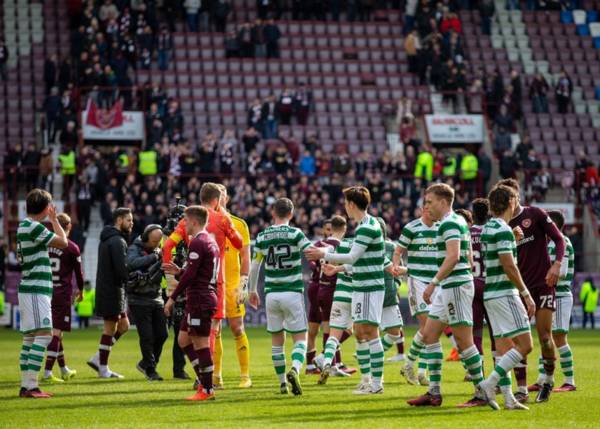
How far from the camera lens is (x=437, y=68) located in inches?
1873

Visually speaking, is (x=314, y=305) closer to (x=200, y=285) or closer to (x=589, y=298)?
(x=200, y=285)

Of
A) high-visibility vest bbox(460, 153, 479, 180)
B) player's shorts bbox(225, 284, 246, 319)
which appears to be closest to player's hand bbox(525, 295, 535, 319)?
player's shorts bbox(225, 284, 246, 319)

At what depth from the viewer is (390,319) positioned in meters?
17.5

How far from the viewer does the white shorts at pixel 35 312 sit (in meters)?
14.6

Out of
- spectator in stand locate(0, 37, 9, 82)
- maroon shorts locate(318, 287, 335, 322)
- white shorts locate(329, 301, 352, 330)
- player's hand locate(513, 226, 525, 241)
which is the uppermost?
spectator in stand locate(0, 37, 9, 82)

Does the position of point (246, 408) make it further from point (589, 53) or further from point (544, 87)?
point (589, 53)

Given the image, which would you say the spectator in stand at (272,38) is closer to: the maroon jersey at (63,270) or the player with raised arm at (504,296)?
the maroon jersey at (63,270)

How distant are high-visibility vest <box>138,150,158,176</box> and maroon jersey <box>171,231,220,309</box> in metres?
26.1

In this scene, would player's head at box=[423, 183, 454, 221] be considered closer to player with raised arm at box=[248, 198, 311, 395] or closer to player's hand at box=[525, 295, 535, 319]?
player's hand at box=[525, 295, 535, 319]

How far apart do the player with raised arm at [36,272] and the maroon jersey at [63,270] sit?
3088mm

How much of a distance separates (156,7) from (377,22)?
882cm

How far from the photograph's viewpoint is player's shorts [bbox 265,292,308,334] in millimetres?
15062

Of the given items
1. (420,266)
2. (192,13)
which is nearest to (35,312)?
(420,266)

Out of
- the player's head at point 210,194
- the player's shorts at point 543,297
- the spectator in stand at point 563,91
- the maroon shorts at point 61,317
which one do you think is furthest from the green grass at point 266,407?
the spectator in stand at point 563,91
